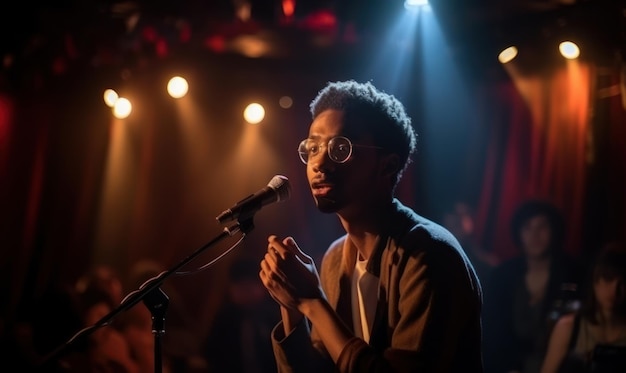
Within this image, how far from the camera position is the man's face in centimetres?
246

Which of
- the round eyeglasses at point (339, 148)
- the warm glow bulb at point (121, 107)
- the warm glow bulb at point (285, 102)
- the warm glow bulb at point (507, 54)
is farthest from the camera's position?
the warm glow bulb at point (285, 102)

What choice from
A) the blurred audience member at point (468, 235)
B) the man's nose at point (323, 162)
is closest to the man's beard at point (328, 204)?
the man's nose at point (323, 162)

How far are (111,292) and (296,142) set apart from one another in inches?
97.8

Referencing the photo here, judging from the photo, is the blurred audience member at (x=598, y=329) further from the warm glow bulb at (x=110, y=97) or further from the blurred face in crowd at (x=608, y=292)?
the warm glow bulb at (x=110, y=97)

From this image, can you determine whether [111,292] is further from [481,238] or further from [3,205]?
[481,238]

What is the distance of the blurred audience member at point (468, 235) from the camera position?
6004 mm

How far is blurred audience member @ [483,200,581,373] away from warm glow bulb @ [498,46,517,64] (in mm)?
1252

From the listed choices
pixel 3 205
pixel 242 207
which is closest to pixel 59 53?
pixel 3 205

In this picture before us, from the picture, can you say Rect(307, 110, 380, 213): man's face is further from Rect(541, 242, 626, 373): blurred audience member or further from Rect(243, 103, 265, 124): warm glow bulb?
Result: Rect(243, 103, 265, 124): warm glow bulb

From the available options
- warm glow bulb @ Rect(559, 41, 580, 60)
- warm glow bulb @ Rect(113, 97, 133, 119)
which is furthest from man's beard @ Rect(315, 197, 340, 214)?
warm glow bulb @ Rect(113, 97, 133, 119)

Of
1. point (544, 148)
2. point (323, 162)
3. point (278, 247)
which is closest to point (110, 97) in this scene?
point (544, 148)

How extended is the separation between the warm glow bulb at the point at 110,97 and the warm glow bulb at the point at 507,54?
12.2 ft

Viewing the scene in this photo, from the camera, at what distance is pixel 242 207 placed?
2.29 metres

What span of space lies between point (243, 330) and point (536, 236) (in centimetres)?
252
